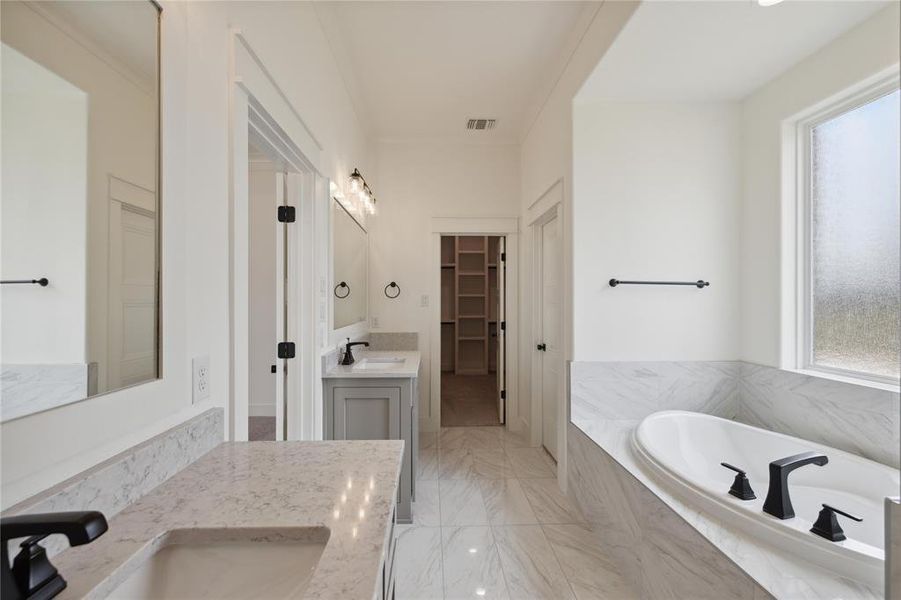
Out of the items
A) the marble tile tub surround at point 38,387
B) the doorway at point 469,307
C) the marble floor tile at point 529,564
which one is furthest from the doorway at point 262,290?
the marble tile tub surround at point 38,387

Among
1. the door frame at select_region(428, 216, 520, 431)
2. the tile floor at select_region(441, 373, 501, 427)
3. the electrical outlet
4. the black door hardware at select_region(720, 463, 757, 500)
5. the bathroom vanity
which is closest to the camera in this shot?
the electrical outlet

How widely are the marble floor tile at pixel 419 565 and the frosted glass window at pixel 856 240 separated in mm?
2116

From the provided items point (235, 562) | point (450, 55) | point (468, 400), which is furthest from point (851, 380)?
point (468, 400)

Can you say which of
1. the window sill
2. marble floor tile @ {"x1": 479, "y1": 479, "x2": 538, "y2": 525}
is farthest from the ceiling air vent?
marble floor tile @ {"x1": 479, "y1": 479, "x2": 538, "y2": 525}

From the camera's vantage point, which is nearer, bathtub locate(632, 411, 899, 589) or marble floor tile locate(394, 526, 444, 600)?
bathtub locate(632, 411, 899, 589)

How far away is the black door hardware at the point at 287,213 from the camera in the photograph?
2021 mm

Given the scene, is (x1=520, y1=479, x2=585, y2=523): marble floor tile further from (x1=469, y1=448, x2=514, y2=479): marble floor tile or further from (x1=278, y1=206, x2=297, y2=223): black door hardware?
(x1=278, y1=206, x2=297, y2=223): black door hardware

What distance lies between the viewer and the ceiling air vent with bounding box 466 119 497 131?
133 inches

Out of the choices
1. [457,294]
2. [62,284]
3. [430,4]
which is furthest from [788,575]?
[457,294]

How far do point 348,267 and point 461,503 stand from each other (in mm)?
1726

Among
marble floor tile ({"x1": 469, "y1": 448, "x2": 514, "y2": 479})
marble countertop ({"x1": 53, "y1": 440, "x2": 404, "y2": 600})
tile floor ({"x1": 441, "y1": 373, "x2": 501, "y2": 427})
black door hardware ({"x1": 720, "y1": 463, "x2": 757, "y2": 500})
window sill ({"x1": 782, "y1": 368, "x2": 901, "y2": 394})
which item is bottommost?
marble floor tile ({"x1": 469, "y1": 448, "x2": 514, "y2": 479})

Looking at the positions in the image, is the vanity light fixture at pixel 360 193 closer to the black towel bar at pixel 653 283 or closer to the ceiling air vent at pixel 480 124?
the ceiling air vent at pixel 480 124

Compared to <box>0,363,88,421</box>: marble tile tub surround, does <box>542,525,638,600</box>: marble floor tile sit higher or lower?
lower

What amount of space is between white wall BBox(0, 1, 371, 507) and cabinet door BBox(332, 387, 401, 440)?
1.08 meters
